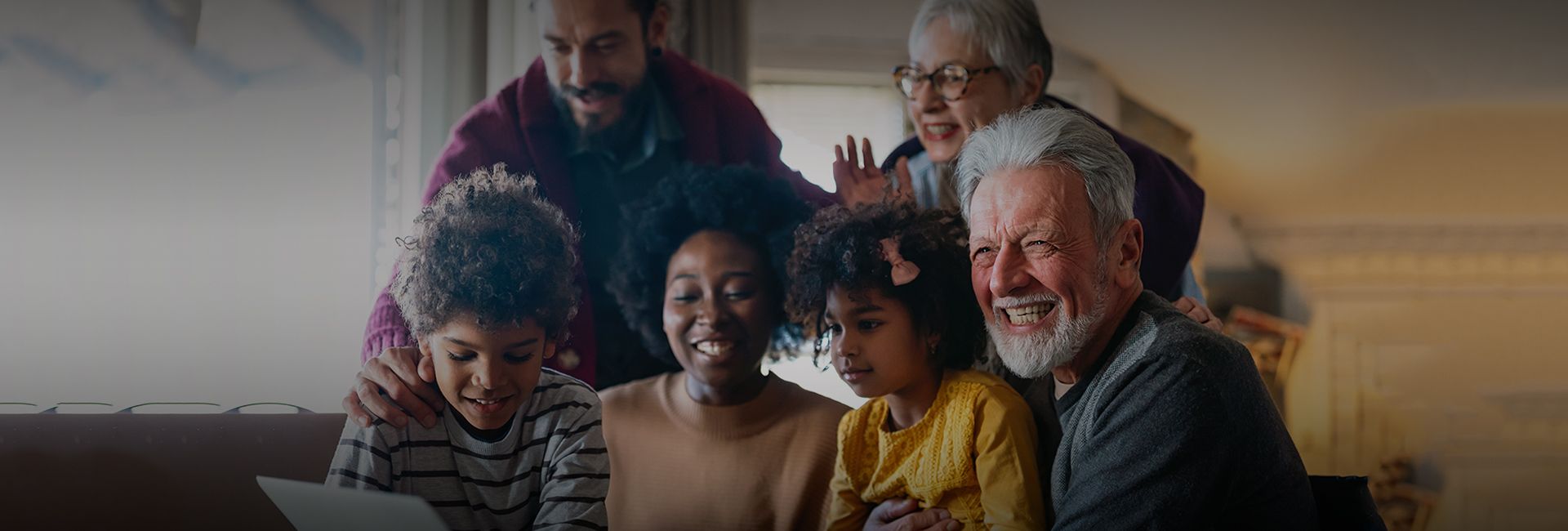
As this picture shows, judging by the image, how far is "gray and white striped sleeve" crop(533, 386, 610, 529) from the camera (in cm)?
203

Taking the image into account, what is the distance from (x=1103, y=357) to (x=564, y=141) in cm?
111

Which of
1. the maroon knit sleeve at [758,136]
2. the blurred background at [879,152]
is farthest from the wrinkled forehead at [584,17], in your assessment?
the maroon knit sleeve at [758,136]

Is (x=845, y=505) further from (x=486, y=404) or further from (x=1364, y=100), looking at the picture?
(x=1364, y=100)

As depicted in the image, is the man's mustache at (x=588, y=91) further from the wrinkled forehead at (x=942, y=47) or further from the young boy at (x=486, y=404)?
the wrinkled forehead at (x=942, y=47)

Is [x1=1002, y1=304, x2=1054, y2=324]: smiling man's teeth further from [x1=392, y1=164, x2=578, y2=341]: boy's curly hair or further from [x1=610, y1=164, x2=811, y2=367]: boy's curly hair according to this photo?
[x1=392, y1=164, x2=578, y2=341]: boy's curly hair

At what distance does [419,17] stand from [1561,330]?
2.64 m

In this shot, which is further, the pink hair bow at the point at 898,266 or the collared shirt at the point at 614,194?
the collared shirt at the point at 614,194

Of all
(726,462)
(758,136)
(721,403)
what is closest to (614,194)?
(758,136)

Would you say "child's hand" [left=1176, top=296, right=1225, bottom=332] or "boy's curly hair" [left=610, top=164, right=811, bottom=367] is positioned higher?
"boy's curly hair" [left=610, top=164, right=811, bottom=367]

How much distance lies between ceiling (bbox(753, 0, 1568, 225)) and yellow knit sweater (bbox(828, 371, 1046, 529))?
897mm

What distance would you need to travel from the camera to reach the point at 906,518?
6.62ft

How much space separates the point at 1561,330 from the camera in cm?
268

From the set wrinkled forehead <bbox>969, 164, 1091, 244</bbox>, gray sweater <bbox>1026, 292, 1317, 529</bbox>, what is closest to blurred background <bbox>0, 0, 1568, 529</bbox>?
wrinkled forehead <bbox>969, 164, 1091, 244</bbox>

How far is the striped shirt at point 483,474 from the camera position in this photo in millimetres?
2031
